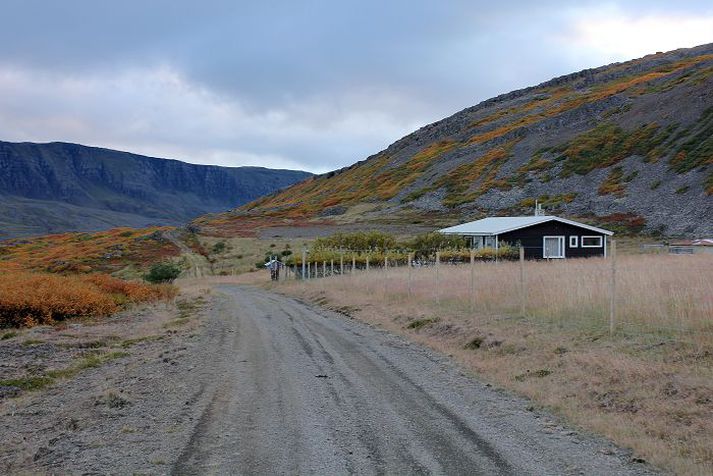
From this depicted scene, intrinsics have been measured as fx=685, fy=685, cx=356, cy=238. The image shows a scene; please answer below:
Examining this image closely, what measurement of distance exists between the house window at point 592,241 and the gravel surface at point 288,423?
138ft

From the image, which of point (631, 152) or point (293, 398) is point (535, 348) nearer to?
point (293, 398)

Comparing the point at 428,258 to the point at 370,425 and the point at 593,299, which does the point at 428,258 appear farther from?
the point at 370,425

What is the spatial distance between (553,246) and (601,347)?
4219 centimetres

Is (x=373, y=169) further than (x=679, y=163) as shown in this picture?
Yes

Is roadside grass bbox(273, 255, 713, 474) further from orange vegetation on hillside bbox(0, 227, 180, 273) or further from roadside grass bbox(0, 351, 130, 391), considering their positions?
orange vegetation on hillside bbox(0, 227, 180, 273)

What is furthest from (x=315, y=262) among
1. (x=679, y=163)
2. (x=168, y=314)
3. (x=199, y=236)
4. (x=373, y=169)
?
(x=373, y=169)

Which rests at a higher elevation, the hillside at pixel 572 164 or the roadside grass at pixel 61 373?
the hillside at pixel 572 164

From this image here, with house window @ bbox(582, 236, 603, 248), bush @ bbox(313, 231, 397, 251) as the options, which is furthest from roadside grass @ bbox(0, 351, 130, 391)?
house window @ bbox(582, 236, 603, 248)

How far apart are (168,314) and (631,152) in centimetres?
9184

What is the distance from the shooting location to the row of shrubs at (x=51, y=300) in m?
19.6

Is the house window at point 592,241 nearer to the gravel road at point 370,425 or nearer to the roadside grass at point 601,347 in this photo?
the roadside grass at point 601,347

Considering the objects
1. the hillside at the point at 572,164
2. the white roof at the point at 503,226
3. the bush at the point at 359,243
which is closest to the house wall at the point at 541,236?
the white roof at the point at 503,226

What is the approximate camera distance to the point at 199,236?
9375cm

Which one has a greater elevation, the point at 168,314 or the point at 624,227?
the point at 624,227
